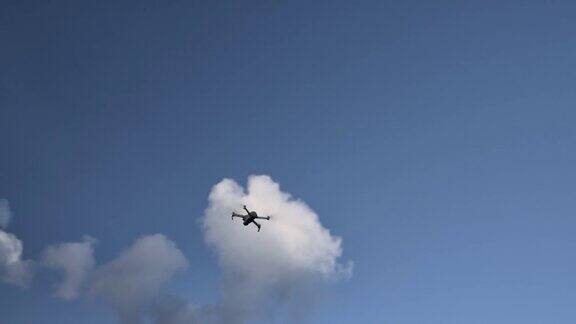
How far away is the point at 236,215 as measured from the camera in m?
68.1

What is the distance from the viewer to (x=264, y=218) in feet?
222

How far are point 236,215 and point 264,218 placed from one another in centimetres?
610
